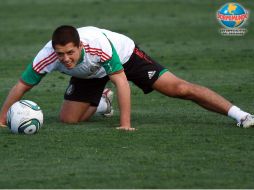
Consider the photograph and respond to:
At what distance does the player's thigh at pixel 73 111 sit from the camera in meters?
11.5

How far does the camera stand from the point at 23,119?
10250 mm

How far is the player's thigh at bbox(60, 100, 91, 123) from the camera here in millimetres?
11531

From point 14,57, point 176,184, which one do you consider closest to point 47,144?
point 176,184

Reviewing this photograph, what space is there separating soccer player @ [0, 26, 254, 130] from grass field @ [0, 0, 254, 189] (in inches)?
9.5

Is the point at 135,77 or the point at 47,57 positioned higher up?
the point at 47,57

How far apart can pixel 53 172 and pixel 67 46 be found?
2.16m

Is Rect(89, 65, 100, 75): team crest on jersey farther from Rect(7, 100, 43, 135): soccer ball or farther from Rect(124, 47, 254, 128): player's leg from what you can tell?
Rect(7, 100, 43, 135): soccer ball

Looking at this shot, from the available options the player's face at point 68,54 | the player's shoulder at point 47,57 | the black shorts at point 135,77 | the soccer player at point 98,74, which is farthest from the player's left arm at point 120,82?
the black shorts at point 135,77

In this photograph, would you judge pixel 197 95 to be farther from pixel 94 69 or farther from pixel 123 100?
pixel 94 69

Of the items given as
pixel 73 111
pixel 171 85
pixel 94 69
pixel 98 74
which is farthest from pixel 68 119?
pixel 171 85

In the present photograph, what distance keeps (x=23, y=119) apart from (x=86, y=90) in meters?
1.62

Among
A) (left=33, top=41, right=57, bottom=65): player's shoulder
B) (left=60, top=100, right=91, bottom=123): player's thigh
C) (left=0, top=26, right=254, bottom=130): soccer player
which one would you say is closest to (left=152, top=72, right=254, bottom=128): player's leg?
(left=0, top=26, right=254, bottom=130): soccer player

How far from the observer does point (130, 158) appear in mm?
8938

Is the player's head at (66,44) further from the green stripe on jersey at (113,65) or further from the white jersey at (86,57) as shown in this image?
the green stripe on jersey at (113,65)
